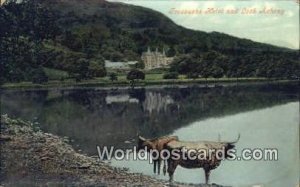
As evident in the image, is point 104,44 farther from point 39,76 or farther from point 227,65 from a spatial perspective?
point 227,65

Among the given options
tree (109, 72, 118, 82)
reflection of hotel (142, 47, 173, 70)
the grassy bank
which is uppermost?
reflection of hotel (142, 47, 173, 70)

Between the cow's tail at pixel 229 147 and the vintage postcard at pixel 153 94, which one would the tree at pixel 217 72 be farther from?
the cow's tail at pixel 229 147

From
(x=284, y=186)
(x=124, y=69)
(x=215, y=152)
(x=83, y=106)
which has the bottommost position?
(x=284, y=186)

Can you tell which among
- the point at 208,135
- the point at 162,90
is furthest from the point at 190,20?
the point at 208,135

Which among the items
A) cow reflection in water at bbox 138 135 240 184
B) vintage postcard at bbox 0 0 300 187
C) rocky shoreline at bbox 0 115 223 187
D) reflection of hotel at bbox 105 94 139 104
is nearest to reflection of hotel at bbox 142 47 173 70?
vintage postcard at bbox 0 0 300 187

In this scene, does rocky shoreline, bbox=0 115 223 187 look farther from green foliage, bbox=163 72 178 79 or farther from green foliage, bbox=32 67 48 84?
green foliage, bbox=163 72 178 79

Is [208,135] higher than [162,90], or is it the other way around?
[162,90]

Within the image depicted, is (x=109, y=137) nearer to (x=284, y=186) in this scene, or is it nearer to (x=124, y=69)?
(x=124, y=69)
